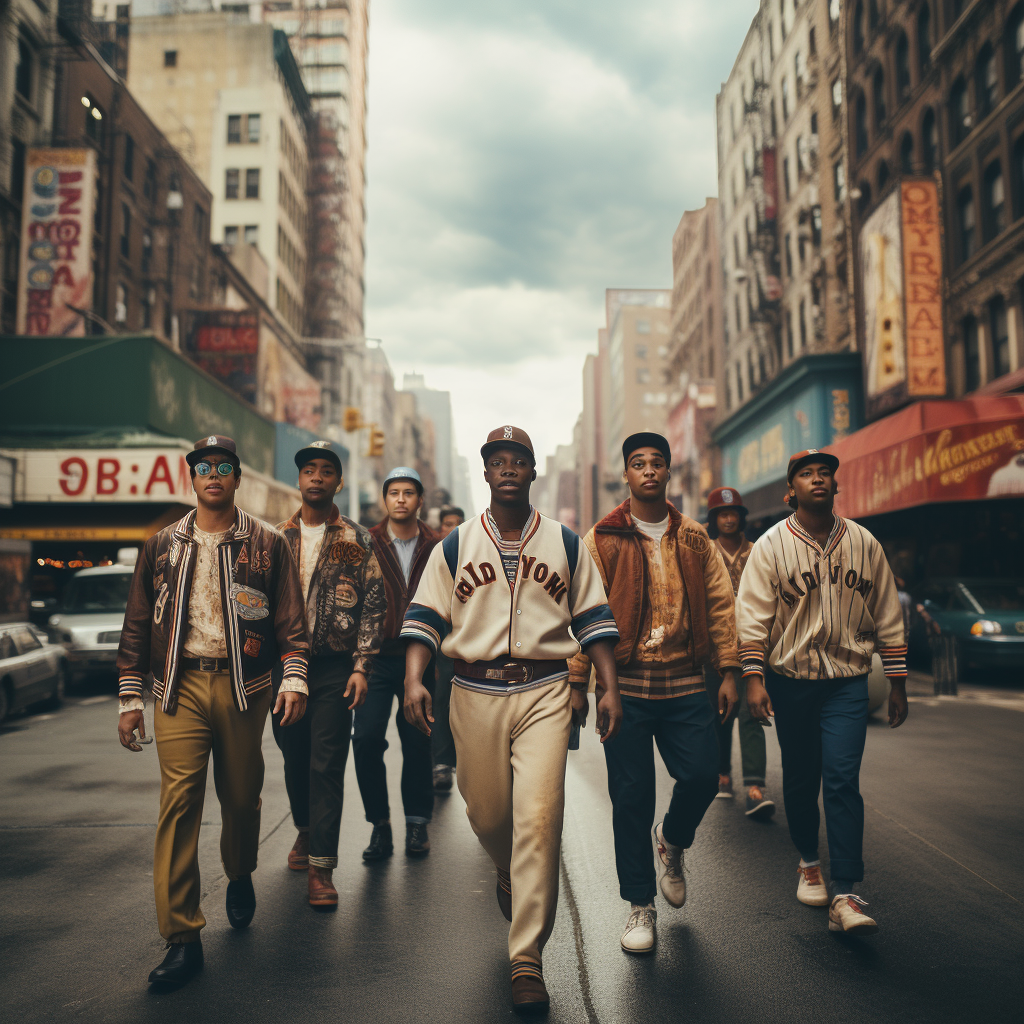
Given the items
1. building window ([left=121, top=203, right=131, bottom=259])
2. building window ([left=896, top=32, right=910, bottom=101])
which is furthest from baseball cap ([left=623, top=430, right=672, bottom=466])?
building window ([left=121, top=203, right=131, bottom=259])

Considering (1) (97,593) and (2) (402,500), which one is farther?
(1) (97,593)

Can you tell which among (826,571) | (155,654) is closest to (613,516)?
(826,571)

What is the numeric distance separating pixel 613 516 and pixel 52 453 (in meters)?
24.1

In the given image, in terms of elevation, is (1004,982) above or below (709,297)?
below

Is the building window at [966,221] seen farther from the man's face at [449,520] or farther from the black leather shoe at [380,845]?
the black leather shoe at [380,845]

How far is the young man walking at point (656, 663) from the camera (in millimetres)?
4285

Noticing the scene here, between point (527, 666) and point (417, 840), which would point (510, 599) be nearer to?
point (527, 666)

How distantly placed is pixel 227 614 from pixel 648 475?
76.6 inches

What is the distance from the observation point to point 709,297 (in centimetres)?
5100

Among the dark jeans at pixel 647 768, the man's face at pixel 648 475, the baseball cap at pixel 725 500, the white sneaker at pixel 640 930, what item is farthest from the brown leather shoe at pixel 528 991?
the baseball cap at pixel 725 500

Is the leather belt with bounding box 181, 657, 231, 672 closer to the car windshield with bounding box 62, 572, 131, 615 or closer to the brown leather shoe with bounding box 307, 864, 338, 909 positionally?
the brown leather shoe with bounding box 307, 864, 338, 909

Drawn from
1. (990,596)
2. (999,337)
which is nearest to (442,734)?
(990,596)

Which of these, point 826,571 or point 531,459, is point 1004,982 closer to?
point 826,571

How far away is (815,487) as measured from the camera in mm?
4633
